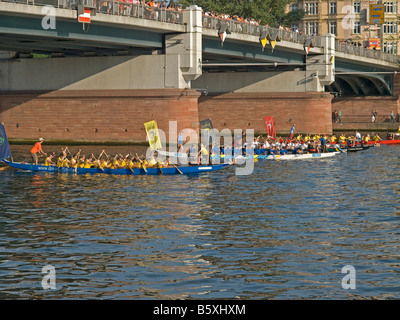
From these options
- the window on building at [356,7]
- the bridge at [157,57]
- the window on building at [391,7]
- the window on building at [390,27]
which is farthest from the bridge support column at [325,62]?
the window on building at [390,27]

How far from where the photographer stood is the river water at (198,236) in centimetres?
2230

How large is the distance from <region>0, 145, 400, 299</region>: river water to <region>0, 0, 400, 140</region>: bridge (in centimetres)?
1196

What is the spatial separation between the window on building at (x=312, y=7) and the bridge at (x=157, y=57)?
5327 centimetres

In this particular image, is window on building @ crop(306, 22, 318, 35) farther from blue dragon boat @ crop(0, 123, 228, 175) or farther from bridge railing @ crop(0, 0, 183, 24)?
blue dragon boat @ crop(0, 123, 228, 175)

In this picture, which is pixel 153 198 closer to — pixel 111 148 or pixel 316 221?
pixel 316 221

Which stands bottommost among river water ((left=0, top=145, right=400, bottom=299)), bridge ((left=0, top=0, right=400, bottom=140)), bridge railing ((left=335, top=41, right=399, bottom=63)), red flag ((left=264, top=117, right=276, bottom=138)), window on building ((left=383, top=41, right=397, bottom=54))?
river water ((left=0, top=145, right=400, bottom=299))

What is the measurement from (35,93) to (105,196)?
3085 centimetres

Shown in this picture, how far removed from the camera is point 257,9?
135 meters

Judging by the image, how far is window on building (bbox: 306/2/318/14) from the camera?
14588 centimetres

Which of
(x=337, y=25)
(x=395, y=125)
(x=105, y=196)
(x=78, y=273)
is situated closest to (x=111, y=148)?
(x=105, y=196)

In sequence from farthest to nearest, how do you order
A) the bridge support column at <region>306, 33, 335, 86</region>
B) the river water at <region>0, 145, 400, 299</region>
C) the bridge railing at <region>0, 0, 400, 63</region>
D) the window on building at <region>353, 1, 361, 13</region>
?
the window on building at <region>353, 1, 361, 13</region>
the bridge support column at <region>306, 33, 335, 86</region>
the bridge railing at <region>0, 0, 400, 63</region>
the river water at <region>0, 145, 400, 299</region>

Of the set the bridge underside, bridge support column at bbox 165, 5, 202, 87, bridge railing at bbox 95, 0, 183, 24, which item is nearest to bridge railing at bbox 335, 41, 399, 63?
the bridge underside

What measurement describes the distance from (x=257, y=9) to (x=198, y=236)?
110 m

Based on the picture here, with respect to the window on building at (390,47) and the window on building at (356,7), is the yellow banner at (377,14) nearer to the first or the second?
the window on building at (356,7)
